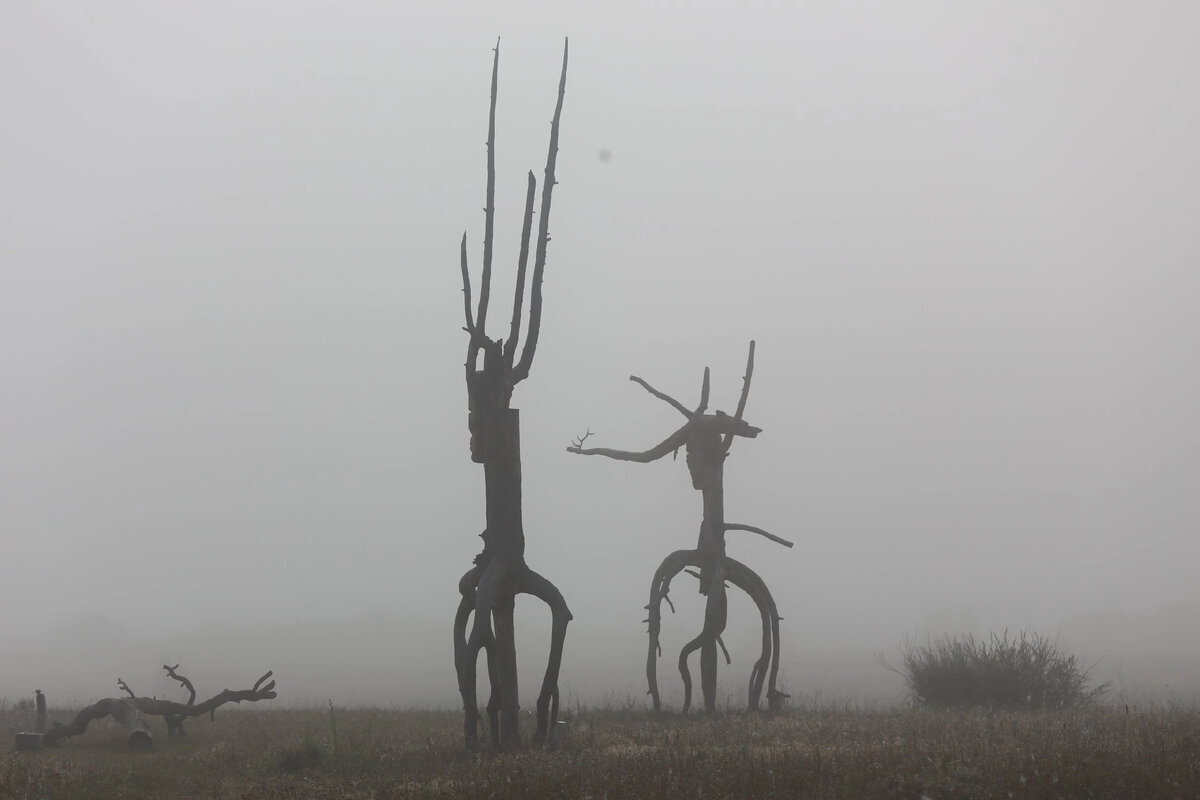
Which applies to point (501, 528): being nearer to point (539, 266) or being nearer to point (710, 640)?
point (539, 266)

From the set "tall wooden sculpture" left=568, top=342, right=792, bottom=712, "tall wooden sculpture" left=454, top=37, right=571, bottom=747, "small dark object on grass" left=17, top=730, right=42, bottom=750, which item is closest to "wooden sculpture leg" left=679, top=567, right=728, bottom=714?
"tall wooden sculpture" left=568, top=342, right=792, bottom=712

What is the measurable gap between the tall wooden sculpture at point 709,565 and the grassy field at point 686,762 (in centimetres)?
199

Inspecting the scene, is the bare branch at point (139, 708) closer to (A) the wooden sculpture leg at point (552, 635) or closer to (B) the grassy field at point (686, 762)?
(B) the grassy field at point (686, 762)

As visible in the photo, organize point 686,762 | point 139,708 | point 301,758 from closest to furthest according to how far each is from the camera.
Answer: point 686,762
point 301,758
point 139,708

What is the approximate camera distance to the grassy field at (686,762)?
876 centimetres

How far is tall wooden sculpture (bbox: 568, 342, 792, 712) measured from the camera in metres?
18.0

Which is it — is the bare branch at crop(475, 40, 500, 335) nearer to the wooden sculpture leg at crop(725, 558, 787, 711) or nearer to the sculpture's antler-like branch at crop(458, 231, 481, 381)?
the sculpture's antler-like branch at crop(458, 231, 481, 381)

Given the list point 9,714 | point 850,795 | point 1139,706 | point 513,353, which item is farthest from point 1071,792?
point 9,714

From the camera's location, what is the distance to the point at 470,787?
9.04 meters

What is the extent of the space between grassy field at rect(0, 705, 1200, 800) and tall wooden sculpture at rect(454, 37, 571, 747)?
84 centimetres

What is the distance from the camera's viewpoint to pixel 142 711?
15.6 metres

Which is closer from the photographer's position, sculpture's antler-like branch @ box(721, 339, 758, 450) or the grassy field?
the grassy field

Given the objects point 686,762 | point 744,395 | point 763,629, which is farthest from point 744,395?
point 686,762

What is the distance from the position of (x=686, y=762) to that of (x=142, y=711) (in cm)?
1003
